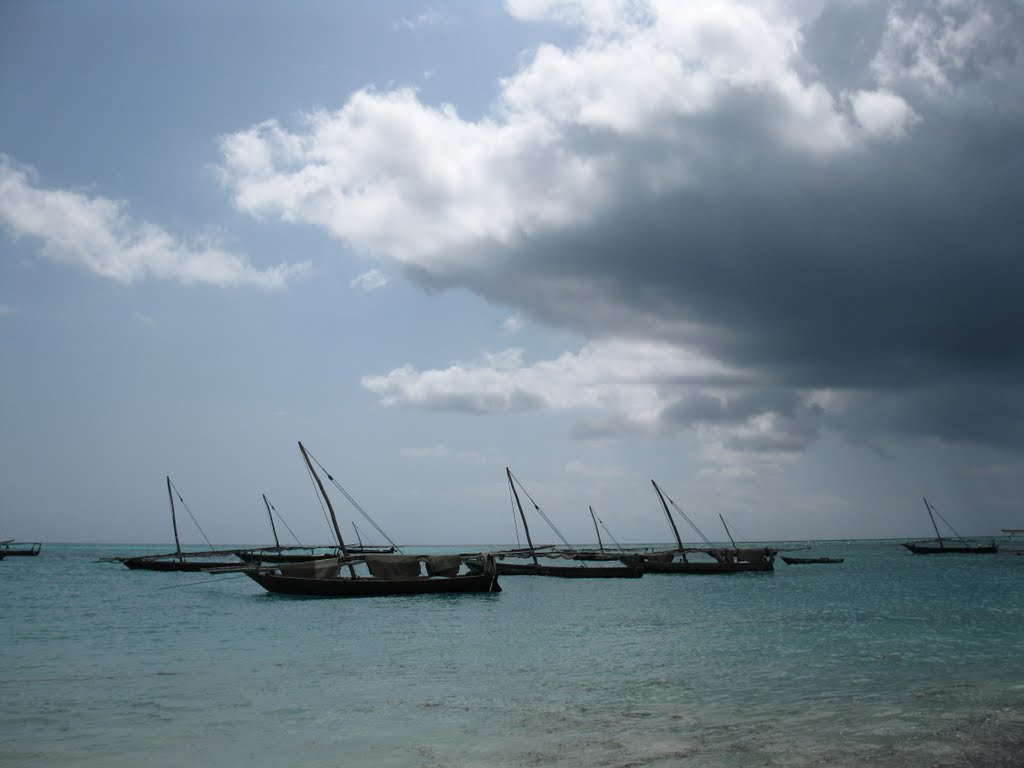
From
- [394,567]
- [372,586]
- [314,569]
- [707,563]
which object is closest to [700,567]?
[707,563]

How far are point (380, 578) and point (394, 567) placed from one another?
1.20 m

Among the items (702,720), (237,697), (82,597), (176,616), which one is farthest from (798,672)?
(82,597)

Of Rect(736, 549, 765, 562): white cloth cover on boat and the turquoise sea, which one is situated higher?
the turquoise sea

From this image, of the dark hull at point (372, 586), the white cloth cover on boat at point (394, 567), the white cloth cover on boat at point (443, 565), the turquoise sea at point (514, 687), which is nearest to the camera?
the turquoise sea at point (514, 687)

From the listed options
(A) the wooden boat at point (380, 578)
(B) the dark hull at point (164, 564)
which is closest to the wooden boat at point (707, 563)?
(A) the wooden boat at point (380, 578)

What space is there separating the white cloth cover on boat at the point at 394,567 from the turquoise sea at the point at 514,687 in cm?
482

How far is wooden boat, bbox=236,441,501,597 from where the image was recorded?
38750 mm

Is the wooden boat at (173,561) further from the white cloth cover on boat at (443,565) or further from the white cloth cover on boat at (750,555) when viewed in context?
the white cloth cover on boat at (750,555)

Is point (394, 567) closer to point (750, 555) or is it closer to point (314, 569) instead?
point (314, 569)

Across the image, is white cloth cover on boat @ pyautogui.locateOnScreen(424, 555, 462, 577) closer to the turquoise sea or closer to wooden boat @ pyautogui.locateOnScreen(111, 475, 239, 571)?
the turquoise sea

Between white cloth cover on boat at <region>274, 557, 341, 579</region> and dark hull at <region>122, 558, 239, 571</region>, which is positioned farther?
dark hull at <region>122, 558, 239, 571</region>

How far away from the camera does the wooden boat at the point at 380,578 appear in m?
38.8

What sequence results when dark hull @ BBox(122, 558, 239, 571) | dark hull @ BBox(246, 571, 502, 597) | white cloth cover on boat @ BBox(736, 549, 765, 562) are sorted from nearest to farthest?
dark hull @ BBox(246, 571, 502, 597) → white cloth cover on boat @ BBox(736, 549, 765, 562) → dark hull @ BBox(122, 558, 239, 571)

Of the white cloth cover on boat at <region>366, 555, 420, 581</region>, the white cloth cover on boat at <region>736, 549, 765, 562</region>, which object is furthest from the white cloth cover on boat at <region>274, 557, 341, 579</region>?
the white cloth cover on boat at <region>736, 549, 765, 562</region>
